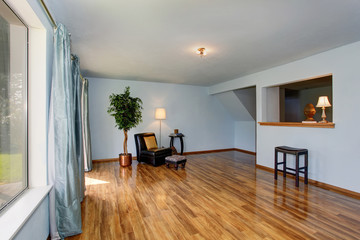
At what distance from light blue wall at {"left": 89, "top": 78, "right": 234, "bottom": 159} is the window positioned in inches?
144

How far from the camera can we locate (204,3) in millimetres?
1862

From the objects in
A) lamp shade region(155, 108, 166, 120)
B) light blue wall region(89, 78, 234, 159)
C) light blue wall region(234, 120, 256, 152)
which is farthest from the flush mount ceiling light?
light blue wall region(234, 120, 256, 152)

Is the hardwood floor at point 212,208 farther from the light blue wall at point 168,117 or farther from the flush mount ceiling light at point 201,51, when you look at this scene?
the flush mount ceiling light at point 201,51

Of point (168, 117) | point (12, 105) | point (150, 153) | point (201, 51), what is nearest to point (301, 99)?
point (168, 117)

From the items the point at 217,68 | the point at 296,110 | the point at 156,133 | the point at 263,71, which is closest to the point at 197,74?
the point at 217,68

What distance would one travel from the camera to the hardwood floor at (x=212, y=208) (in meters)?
1.99

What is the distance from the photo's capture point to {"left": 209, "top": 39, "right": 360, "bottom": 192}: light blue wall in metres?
2.93

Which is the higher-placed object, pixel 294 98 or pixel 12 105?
pixel 294 98

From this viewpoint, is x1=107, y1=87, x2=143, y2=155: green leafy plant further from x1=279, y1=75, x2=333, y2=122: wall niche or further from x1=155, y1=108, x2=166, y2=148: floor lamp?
x1=279, y1=75, x2=333, y2=122: wall niche

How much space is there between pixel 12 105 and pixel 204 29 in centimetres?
219

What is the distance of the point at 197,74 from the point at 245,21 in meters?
2.65

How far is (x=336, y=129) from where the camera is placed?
3.15 meters

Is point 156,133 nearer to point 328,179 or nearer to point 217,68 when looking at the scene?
point 217,68

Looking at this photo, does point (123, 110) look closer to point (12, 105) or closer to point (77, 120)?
point (77, 120)
